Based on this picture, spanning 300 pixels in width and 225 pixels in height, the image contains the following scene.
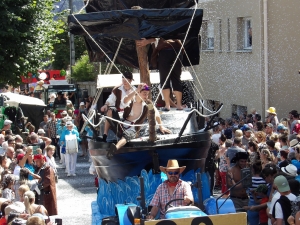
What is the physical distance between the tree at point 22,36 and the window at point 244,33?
713cm

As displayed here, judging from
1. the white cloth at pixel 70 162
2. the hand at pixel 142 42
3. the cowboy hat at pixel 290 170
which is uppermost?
the hand at pixel 142 42

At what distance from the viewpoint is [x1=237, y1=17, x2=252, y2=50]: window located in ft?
86.3

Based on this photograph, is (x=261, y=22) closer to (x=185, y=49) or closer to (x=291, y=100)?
(x=291, y=100)

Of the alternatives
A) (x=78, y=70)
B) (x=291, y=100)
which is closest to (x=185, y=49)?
(x=291, y=100)

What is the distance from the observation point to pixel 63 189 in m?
20.2

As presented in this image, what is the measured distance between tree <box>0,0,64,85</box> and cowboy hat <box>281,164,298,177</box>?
15922mm

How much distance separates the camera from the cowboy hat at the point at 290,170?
11883 millimetres

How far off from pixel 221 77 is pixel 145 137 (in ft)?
51.0

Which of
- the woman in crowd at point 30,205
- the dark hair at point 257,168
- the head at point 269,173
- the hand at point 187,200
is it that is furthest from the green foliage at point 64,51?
the hand at point 187,200

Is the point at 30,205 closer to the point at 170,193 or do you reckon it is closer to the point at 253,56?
the point at 170,193

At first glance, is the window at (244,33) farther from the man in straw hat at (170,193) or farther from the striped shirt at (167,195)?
the striped shirt at (167,195)

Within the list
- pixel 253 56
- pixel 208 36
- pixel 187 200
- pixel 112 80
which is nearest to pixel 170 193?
pixel 187 200

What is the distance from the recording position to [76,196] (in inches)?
748

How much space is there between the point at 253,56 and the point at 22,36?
8087 mm
